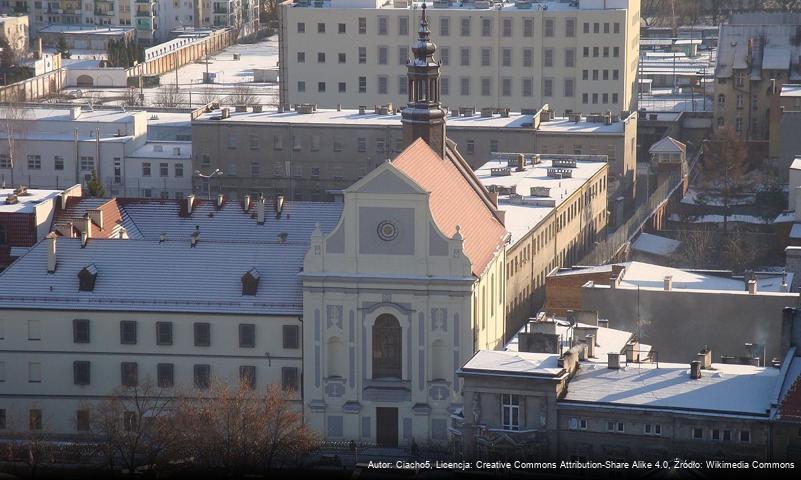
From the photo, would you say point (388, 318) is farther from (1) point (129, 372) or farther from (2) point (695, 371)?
(2) point (695, 371)

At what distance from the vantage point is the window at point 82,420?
82375mm

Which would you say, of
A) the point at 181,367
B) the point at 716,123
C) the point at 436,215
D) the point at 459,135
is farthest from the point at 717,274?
the point at 716,123

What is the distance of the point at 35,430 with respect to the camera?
81.5 meters

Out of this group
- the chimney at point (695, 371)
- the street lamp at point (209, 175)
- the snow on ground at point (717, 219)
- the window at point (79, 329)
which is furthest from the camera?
the street lamp at point (209, 175)

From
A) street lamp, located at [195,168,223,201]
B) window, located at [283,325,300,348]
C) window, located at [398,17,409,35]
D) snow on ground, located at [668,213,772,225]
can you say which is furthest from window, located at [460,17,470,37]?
window, located at [283,325,300,348]

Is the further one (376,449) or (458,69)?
(458,69)

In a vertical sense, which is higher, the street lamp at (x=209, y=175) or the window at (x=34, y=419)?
the street lamp at (x=209, y=175)

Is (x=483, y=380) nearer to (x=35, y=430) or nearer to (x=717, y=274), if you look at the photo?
(x=35, y=430)

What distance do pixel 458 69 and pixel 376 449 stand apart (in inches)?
2834

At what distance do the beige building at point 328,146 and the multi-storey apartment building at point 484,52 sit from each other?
2066 centimetres

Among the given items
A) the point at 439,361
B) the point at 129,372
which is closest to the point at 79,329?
the point at 129,372

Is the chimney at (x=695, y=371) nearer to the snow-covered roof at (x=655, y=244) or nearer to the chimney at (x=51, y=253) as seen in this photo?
the chimney at (x=51, y=253)

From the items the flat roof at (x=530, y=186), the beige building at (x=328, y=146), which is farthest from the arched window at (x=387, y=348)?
the beige building at (x=328, y=146)

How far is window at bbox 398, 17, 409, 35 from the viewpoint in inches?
5935
